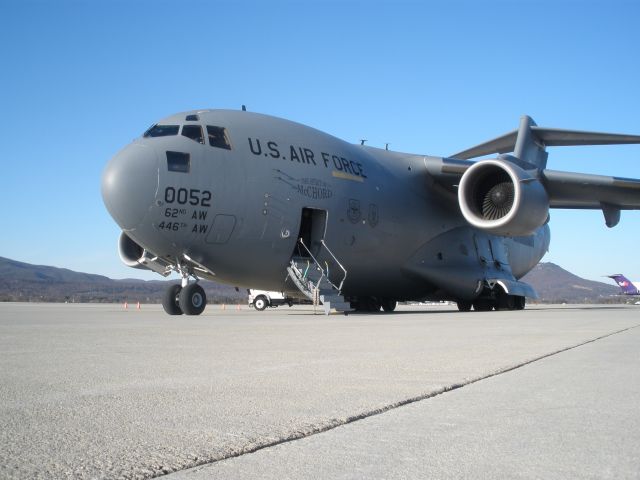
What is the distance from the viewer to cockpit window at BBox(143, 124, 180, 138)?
12.6 m

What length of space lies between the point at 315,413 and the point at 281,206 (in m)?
10.6

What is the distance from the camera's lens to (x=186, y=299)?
12453 millimetres

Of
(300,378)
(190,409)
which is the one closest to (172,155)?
(300,378)

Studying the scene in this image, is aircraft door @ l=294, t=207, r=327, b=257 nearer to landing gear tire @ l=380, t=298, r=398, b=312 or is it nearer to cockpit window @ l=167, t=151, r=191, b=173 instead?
cockpit window @ l=167, t=151, r=191, b=173

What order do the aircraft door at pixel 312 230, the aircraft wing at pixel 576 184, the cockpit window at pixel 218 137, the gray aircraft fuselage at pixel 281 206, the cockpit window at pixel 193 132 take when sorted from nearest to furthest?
the gray aircraft fuselage at pixel 281 206 < the cockpit window at pixel 193 132 < the cockpit window at pixel 218 137 < the aircraft door at pixel 312 230 < the aircraft wing at pixel 576 184

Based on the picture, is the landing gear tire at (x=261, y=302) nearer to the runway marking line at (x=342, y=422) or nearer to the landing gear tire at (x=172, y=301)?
the landing gear tire at (x=172, y=301)

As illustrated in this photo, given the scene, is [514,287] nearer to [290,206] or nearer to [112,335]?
[290,206]

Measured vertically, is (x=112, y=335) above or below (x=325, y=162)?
below

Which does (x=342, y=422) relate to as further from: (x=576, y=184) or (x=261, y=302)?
(x=261, y=302)

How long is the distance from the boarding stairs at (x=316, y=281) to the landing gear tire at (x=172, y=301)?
245cm

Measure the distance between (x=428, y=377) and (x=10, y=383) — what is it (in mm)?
2430

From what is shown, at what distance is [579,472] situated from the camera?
2080mm

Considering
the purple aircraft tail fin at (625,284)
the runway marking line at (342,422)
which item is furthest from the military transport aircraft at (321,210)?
the purple aircraft tail fin at (625,284)

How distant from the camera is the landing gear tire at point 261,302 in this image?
20.9 m
